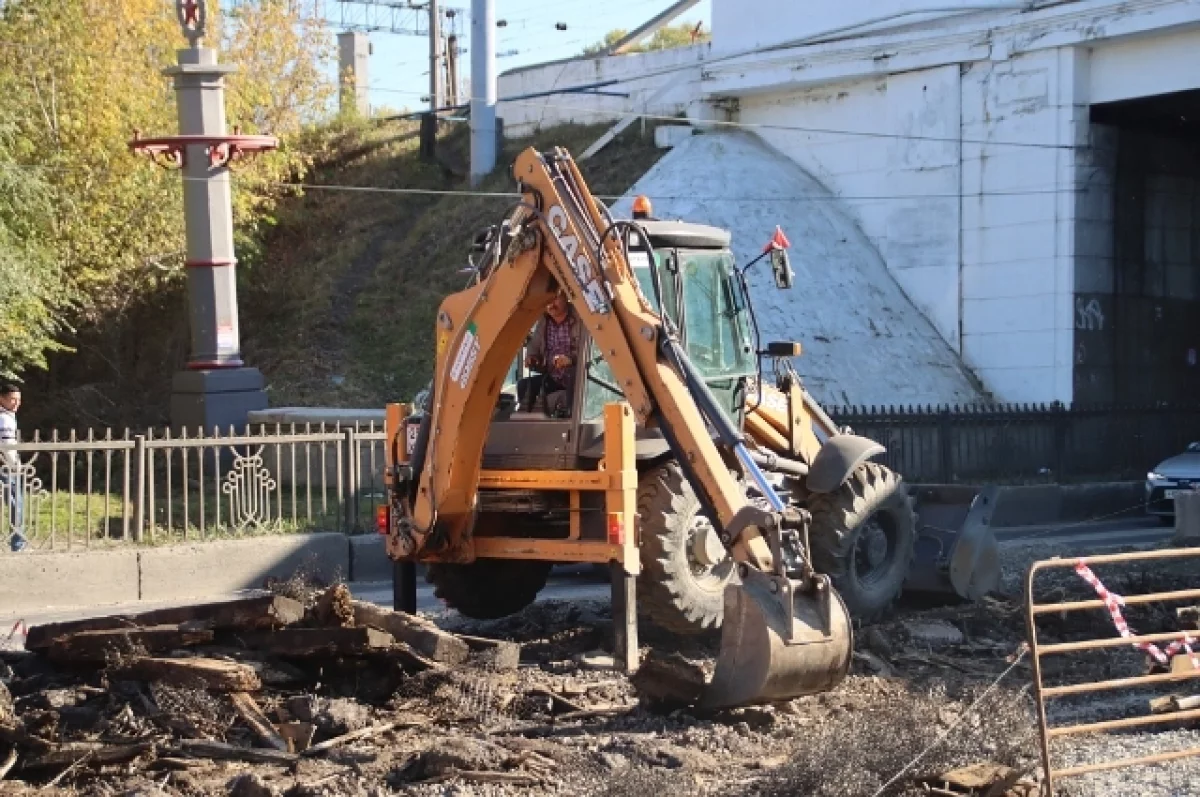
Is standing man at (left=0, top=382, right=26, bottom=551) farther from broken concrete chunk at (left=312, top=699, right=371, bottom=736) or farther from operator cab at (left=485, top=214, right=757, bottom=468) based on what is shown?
broken concrete chunk at (left=312, top=699, right=371, bottom=736)

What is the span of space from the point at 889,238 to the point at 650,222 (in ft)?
63.5

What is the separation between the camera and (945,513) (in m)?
13.2

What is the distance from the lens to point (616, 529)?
1020 cm

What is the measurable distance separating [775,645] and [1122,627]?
179 cm

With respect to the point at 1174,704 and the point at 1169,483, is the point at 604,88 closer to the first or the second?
the point at 1169,483

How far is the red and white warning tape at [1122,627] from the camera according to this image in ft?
26.0

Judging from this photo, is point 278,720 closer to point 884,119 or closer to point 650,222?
point 650,222

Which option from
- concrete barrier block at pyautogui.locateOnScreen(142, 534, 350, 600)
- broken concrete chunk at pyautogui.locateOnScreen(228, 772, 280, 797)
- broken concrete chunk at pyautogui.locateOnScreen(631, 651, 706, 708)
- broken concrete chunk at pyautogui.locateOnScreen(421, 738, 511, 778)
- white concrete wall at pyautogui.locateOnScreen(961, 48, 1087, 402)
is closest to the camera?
broken concrete chunk at pyautogui.locateOnScreen(228, 772, 280, 797)

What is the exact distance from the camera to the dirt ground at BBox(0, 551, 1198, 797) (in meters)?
7.25

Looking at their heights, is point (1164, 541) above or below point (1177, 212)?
below

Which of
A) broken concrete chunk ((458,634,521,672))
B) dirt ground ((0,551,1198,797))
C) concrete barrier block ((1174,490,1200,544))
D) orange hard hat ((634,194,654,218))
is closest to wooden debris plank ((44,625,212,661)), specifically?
dirt ground ((0,551,1198,797))

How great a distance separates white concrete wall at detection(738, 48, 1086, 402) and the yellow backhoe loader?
15.5 metres

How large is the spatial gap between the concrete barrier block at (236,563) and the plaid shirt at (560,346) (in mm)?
3937

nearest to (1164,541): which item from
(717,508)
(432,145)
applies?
(717,508)
